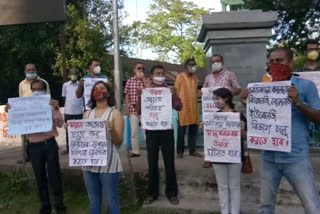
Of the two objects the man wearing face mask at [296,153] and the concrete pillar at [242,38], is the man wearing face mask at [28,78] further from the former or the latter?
the man wearing face mask at [296,153]

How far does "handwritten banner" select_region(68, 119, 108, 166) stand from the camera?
407cm

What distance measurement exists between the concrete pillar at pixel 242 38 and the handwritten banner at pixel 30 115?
3648 millimetres

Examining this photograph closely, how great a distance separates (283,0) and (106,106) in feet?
51.1

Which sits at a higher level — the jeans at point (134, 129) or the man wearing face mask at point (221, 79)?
the man wearing face mask at point (221, 79)

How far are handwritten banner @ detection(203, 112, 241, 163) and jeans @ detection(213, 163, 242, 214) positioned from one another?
10cm

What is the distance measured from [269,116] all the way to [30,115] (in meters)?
3.05

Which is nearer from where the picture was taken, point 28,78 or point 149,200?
point 149,200

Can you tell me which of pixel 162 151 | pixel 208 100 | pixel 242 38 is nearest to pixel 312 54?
pixel 208 100

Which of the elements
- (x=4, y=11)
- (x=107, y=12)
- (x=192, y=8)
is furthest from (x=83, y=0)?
(x=192, y=8)

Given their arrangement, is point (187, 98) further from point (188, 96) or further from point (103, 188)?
point (103, 188)

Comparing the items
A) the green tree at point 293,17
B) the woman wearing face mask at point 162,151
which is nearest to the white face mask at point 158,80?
the woman wearing face mask at point 162,151

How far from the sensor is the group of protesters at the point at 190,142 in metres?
3.33

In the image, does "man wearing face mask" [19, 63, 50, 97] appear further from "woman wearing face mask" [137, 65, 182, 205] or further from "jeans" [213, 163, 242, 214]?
"jeans" [213, 163, 242, 214]

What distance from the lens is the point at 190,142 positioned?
6809mm
